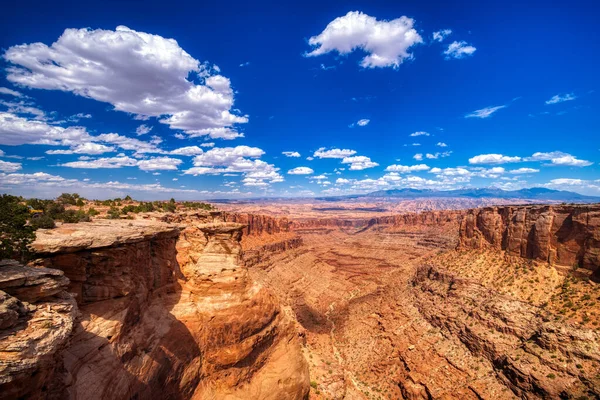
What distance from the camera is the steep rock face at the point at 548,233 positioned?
32688mm

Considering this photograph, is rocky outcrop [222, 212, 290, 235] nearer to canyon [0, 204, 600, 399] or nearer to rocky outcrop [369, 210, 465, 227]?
canyon [0, 204, 600, 399]

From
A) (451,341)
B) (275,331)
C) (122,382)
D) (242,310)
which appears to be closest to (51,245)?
(122,382)

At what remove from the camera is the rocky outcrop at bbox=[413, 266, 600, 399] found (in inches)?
947

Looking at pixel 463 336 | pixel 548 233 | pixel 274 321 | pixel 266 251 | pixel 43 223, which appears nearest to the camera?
pixel 43 223

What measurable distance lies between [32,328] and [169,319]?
414 inches

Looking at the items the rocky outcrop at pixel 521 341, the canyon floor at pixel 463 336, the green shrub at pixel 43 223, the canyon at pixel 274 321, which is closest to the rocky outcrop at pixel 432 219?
the canyon floor at pixel 463 336

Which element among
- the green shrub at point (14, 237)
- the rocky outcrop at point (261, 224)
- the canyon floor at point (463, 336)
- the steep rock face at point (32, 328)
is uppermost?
the green shrub at point (14, 237)

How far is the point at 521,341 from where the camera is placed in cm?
2919

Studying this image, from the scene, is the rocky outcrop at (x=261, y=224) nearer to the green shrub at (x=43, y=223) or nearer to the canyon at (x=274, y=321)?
the canyon at (x=274, y=321)

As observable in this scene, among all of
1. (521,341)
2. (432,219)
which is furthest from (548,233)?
(432,219)

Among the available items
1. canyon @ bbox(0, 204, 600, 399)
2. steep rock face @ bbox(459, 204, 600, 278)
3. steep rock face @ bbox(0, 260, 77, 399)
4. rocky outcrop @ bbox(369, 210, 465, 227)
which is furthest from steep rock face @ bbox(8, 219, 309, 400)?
rocky outcrop @ bbox(369, 210, 465, 227)

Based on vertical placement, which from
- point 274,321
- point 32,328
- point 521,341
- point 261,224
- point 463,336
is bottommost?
Answer: point 463,336

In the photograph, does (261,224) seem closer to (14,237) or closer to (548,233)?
(548,233)

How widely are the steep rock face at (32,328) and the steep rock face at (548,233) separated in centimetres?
4653
